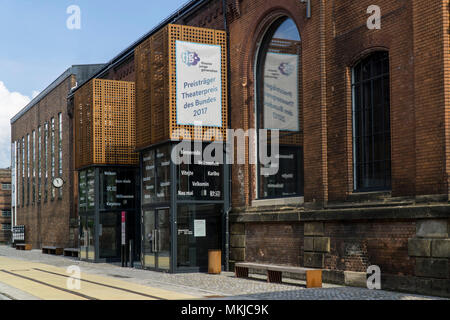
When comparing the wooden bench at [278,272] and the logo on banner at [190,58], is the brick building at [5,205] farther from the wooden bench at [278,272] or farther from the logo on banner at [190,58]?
the wooden bench at [278,272]

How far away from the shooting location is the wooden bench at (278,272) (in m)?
15.3

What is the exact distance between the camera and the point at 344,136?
53.8 ft

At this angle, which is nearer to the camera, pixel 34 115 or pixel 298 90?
pixel 298 90

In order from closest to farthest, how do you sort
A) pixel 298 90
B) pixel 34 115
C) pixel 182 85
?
pixel 298 90, pixel 182 85, pixel 34 115

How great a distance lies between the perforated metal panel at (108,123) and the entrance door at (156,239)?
5.85 metres

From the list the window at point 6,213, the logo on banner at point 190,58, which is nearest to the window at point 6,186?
the window at point 6,213

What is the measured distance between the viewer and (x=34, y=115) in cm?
5169

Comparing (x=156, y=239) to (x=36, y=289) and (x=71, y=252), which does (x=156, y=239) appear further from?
(x=71, y=252)

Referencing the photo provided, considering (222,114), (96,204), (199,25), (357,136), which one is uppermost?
(199,25)

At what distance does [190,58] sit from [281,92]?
133 inches

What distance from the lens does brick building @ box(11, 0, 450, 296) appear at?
532 inches

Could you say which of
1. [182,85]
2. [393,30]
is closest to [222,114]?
[182,85]
